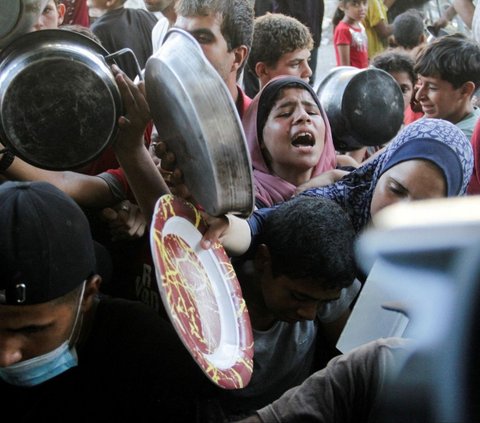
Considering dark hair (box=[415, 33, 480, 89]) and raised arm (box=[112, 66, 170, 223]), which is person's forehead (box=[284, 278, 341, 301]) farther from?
dark hair (box=[415, 33, 480, 89])

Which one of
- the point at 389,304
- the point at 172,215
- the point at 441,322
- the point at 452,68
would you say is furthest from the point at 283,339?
the point at 452,68

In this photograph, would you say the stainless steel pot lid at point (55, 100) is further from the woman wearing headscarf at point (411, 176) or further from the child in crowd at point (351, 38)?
the child in crowd at point (351, 38)

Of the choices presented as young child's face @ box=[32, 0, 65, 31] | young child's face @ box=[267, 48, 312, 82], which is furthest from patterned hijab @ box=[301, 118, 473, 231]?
young child's face @ box=[267, 48, 312, 82]

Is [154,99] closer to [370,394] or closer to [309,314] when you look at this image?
[309,314]

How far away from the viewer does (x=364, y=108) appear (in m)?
3.08

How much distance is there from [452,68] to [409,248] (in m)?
2.82

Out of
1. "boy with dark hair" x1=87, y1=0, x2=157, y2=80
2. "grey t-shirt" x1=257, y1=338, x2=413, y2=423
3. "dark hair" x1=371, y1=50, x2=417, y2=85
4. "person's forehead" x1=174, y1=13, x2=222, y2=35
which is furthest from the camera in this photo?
"dark hair" x1=371, y1=50, x2=417, y2=85

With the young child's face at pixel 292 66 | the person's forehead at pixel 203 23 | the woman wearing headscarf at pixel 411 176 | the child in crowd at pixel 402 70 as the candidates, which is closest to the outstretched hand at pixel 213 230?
the woman wearing headscarf at pixel 411 176

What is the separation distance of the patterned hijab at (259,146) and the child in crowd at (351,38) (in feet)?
10.8

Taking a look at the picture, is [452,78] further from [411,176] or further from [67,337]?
[67,337]

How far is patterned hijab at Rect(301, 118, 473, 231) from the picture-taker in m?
2.42

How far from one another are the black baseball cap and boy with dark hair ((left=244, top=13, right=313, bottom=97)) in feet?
6.51

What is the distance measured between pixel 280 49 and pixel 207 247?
6.33ft

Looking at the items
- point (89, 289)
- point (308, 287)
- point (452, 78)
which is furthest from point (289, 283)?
point (452, 78)
